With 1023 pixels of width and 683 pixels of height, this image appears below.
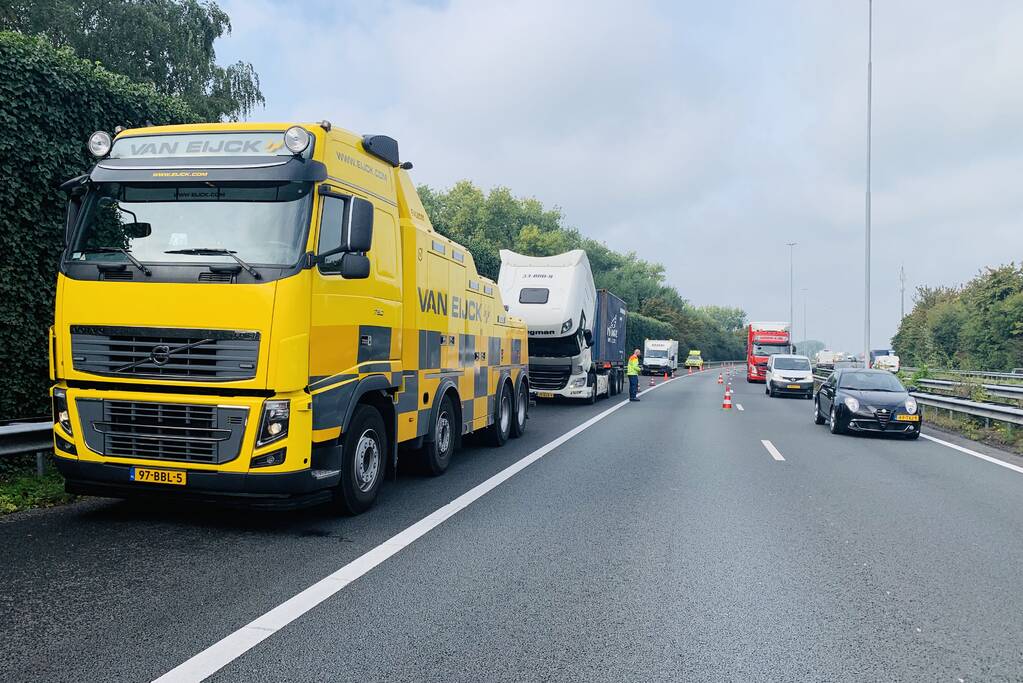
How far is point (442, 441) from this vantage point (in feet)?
30.9

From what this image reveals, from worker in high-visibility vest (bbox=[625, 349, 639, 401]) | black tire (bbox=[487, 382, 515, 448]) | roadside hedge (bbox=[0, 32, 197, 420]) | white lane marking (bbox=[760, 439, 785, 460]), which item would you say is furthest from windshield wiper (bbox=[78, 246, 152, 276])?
worker in high-visibility vest (bbox=[625, 349, 639, 401])

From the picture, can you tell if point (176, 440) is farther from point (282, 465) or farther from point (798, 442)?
point (798, 442)

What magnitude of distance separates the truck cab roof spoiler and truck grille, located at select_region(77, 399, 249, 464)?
180cm

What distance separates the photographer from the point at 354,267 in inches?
247

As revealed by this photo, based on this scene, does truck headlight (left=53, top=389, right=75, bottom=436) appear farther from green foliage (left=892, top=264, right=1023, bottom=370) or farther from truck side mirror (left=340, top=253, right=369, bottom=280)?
green foliage (left=892, top=264, right=1023, bottom=370)

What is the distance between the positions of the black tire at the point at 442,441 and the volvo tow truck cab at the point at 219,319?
6.56ft

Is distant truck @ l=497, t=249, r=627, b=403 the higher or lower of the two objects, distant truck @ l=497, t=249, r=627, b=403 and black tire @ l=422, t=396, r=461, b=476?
the higher

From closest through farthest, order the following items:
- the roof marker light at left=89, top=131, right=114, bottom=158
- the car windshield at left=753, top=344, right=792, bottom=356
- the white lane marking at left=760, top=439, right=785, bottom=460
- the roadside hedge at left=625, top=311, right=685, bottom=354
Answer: the roof marker light at left=89, top=131, right=114, bottom=158
the white lane marking at left=760, top=439, right=785, bottom=460
the car windshield at left=753, top=344, right=792, bottom=356
the roadside hedge at left=625, top=311, right=685, bottom=354

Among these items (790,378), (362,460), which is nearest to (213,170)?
(362,460)

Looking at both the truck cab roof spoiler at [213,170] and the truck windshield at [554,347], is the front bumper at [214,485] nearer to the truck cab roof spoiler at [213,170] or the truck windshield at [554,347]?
the truck cab roof spoiler at [213,170]

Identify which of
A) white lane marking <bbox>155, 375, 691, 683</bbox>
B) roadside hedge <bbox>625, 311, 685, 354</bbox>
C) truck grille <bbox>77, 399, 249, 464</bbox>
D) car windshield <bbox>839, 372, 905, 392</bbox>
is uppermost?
roadside hedge <bbox>625, 311, 685, 354</bbox>

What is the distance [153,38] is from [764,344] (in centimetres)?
3404

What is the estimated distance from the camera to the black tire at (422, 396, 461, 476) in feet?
29.6

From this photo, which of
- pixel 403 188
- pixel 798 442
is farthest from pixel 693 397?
pixel 403 188
